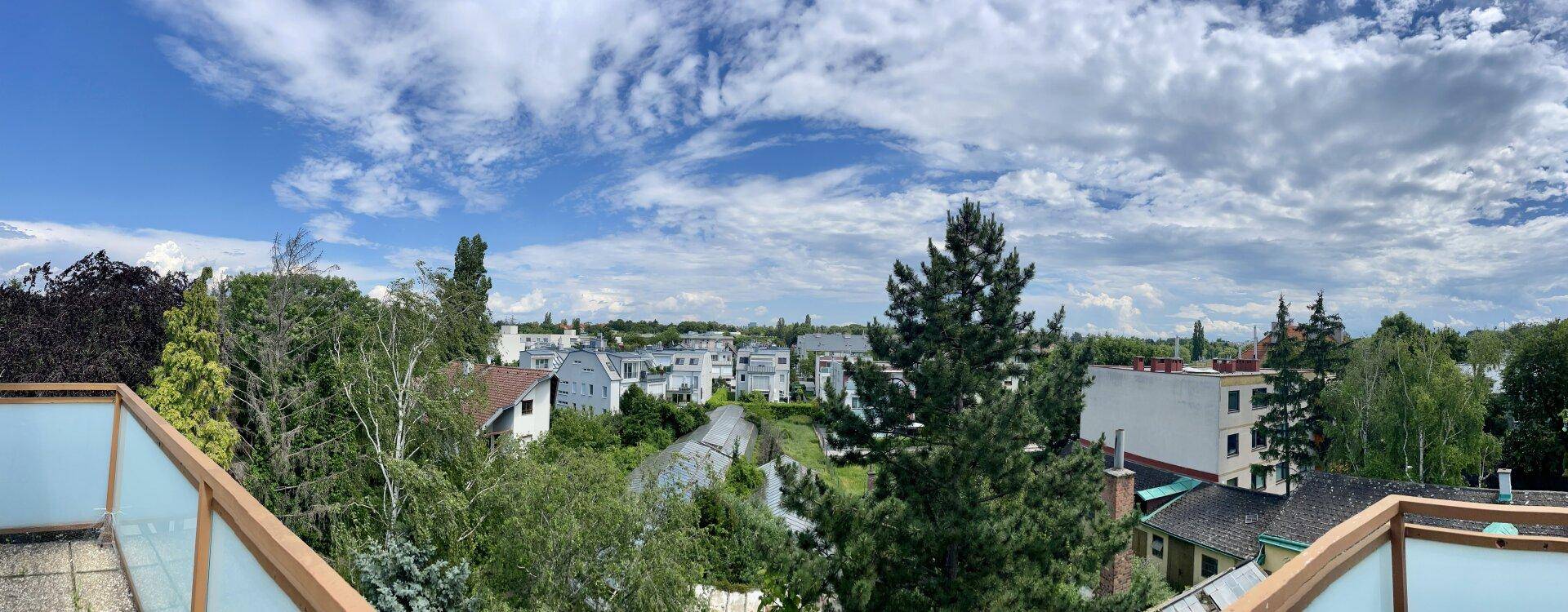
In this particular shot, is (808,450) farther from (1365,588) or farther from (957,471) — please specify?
(1365,588)

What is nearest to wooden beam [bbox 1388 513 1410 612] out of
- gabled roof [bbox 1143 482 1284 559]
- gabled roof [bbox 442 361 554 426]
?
gabled roof [bbox 1143 482 1284 559]

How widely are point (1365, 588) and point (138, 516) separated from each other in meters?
5.59

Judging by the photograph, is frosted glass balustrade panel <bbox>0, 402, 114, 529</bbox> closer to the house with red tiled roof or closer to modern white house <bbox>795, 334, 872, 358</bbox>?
the house with red tiled roof

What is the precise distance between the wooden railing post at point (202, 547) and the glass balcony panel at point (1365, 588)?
11.5 ft

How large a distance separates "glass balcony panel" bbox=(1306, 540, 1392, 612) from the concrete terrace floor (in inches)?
210

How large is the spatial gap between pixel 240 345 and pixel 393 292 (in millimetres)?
3130

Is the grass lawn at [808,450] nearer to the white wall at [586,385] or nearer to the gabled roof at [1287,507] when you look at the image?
the white wall at [586,385]

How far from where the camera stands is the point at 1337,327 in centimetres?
2784

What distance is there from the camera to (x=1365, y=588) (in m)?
Result: 2.26

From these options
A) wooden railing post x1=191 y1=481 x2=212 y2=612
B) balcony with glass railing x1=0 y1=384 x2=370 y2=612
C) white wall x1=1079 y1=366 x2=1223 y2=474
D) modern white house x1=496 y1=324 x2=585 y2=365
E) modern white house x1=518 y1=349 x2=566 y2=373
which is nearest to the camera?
balcony with glass railing x1=0 y1=384 x2=370 y2=612

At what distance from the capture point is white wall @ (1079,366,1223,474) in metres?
27.9

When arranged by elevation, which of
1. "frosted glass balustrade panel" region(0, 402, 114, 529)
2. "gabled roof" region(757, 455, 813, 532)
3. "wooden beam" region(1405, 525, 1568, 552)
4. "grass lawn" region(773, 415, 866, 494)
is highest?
"wooden beam" region(1405, 525, 1568, 552)

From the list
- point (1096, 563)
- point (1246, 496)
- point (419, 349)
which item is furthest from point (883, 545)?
point (1246, 496)

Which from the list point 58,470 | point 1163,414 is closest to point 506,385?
point 58,470
